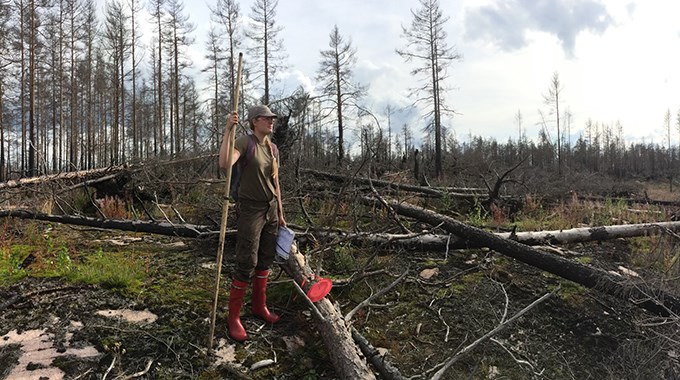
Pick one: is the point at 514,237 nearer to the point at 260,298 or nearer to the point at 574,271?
the point at 574,271

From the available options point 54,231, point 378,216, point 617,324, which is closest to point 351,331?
point 617,324

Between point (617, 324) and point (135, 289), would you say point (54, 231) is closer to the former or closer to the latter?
point (135, 289)

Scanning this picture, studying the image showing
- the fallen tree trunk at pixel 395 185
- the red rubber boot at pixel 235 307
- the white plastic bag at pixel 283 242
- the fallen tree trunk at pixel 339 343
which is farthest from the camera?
the fallen tree trunk at pixel 395 185

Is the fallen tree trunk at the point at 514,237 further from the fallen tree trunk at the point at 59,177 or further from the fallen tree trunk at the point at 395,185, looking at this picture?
the fallen tree trunk at the point at 59,177

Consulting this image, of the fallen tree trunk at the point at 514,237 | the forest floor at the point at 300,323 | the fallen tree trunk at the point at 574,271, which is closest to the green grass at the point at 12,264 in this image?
the forest floor at the point at 300,323

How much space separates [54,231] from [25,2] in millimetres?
20561

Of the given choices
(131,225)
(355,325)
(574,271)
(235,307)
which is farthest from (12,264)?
(574,271)

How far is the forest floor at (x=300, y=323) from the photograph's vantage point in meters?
2.75

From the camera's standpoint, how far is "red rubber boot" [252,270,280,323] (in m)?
3.36

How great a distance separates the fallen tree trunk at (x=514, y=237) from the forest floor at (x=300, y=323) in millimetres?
189

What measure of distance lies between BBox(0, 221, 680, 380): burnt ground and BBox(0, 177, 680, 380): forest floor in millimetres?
12

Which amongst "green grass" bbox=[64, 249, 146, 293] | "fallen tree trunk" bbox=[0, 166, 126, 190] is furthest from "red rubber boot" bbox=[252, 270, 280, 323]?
"fallen tree trunk" bbox=[0, 166, 126, 190]

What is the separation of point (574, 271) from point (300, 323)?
9.16ft

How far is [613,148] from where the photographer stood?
209ft
